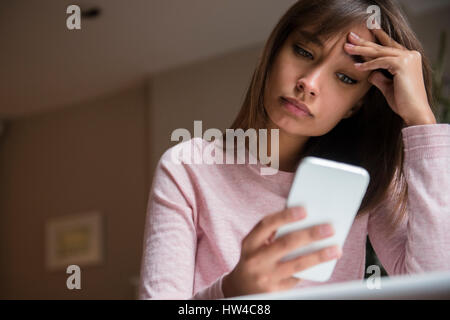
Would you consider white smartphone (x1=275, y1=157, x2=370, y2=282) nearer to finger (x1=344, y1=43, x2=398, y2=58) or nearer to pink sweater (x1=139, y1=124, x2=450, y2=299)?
pink sweater (x1=139, y1=124, x2=450, y2=299)

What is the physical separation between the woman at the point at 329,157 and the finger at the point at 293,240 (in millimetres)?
251

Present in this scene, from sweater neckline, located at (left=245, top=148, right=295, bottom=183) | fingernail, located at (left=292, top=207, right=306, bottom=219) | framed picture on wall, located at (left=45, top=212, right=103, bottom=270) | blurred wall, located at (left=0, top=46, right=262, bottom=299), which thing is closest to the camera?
fingernail, located at (left=292, top=207, right=306, bottom=219)

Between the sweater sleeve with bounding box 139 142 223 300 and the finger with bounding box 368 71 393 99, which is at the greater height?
the finger with bounding box 368 71 393 99

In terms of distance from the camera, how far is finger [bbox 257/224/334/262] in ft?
1.64

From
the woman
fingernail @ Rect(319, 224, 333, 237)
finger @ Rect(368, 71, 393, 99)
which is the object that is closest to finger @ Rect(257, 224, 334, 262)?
fingernail @ Rect(319, 224, 333, 237)

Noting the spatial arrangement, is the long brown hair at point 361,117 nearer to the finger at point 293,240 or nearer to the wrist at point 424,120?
the wrist at point 424,120

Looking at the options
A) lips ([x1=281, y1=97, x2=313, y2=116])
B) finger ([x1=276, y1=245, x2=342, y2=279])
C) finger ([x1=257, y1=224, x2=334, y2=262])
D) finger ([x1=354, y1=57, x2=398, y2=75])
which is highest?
finger ([x1=354, y1=57, x2=398, y2=75])

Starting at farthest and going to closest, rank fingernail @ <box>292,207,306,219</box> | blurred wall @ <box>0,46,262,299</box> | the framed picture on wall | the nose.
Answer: the framed picture on wall → blurred wall @ <box>0,46,262,299</box> → the nose → fingernail @ <box>292,207,306,219</box>

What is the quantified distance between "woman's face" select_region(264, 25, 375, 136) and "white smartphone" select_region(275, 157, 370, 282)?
0.35m

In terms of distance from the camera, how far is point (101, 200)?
456 centimetres

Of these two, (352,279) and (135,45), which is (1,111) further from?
(352,279)

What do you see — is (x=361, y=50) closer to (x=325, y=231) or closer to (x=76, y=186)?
(x=325, y=231)

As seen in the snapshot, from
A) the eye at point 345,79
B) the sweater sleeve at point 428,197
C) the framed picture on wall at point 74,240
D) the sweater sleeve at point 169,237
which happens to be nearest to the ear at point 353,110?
the eye at point 345,79

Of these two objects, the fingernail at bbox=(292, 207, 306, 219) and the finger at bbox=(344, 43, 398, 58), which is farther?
the finger at bbox=(344, 43, 398, 58)
